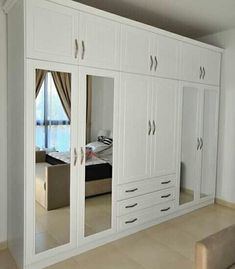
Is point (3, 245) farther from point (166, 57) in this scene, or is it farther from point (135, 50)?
point (166, 57)

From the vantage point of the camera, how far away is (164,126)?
10.7 ft

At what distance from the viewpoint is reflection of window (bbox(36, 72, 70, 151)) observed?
7.71 feet

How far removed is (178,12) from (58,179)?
2.31 meters

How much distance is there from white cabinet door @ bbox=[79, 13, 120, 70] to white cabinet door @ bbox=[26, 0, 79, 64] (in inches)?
3.4

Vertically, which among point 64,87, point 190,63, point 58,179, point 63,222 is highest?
point 190,63

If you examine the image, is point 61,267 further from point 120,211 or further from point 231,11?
point 231,11

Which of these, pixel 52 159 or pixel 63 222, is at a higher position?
pixel 52 159

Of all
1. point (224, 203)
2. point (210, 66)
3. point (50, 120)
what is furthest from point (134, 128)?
point (224, 203)

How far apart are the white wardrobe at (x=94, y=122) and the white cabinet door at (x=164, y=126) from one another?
0.01 m

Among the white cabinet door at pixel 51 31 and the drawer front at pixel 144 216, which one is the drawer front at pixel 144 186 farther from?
the white cabinet door at pixel 51 31

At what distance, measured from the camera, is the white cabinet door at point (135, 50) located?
2.80 m

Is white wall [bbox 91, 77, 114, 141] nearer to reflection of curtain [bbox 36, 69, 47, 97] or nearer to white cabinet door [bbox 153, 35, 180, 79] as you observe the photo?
reflection of curtain [bbox 36, 69, 47, 97]

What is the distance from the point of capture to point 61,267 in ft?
7.95

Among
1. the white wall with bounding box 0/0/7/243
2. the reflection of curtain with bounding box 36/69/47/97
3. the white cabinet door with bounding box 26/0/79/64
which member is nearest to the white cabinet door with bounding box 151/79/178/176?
the white cabinet door with bounding box 26/0/79/64
